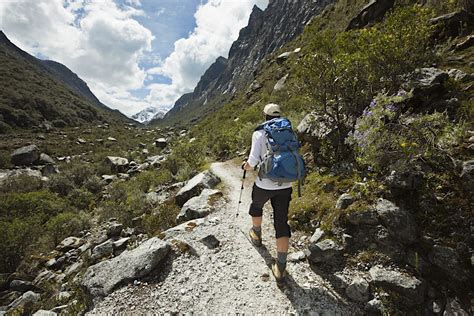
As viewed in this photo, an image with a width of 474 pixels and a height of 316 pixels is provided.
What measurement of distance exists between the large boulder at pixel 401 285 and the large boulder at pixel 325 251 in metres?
0.70

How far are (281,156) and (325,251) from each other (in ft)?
6.78

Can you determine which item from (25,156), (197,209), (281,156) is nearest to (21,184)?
(25,156)

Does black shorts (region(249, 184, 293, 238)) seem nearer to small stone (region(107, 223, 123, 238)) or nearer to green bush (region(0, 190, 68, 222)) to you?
small stone (region(107, 223, 123, 238))

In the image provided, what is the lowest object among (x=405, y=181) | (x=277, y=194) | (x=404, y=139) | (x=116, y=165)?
(x=116, y=165)

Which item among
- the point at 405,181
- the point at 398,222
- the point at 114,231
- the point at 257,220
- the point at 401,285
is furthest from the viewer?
the point at 114,231

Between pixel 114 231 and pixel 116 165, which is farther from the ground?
pixel 116 165

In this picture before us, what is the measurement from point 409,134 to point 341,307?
3.28 meters

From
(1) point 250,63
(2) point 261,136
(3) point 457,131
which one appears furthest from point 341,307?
(1) point 250,63

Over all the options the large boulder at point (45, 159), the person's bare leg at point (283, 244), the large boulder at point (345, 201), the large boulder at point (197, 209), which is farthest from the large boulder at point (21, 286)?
the large boulder at point (45, 159)

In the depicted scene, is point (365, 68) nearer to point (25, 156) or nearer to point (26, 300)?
point (26, 300)

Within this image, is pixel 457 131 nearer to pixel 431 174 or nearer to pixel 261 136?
pixel 431 174

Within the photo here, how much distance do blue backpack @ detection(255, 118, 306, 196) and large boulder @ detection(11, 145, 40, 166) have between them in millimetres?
36731

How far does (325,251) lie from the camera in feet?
15.0

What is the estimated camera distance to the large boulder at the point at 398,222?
3.96 m
